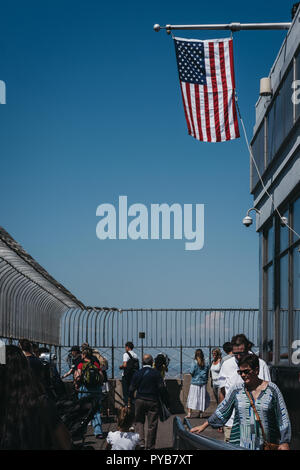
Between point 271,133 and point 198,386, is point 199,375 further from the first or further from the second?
point 271,133

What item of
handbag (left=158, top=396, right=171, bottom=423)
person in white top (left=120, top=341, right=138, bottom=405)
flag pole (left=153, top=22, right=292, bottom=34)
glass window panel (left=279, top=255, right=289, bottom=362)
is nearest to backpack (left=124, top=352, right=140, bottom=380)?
person in white top (left=120, top=341, right=138, bottom=405)

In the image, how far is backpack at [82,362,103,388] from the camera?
14867mm

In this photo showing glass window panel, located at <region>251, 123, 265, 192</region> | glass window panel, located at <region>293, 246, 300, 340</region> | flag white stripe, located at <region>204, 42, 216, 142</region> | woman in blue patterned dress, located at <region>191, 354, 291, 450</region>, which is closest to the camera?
woman in blue patterned dress, located at <region>191, 354, 291, 450</region>

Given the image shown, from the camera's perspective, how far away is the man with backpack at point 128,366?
709 inches

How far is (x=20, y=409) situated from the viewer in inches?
169

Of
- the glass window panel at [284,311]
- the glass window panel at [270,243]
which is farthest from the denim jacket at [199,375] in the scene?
the glass window panel at [284,311]

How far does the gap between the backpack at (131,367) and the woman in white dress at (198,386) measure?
1874mm

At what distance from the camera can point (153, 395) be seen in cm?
1243

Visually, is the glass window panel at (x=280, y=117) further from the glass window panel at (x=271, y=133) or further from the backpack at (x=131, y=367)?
the backpack at (x=131, y=367)

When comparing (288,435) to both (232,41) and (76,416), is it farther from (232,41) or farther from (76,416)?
(232,41)

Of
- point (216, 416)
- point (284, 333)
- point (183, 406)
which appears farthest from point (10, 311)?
point (183, 406)

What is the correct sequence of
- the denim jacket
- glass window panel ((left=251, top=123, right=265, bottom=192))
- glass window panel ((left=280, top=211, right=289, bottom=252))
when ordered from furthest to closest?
1. the denim jacket
2. glass window panel ((left=251, top=123, right=265, bottom=192))
3. glass window panel ((left=280, top=211, right=289, bottom=252))

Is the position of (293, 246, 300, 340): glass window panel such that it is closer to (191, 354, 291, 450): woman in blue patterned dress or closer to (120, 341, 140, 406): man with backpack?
(120, 341, 140, 406): man with backpack

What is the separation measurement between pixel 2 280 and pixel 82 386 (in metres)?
3.62
